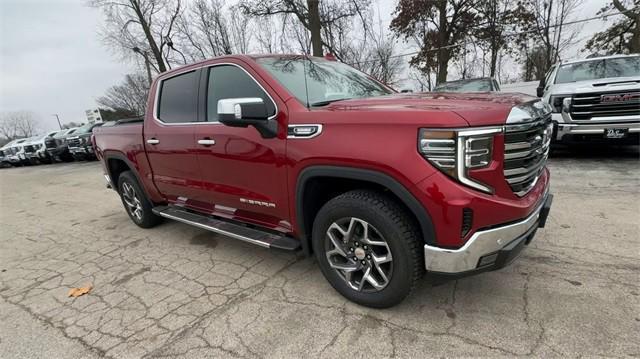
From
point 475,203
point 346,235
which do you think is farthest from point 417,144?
point 346,235

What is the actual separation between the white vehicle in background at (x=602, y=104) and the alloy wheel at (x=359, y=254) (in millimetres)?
5178

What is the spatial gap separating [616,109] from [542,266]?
4.69 metres

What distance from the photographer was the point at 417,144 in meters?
1.97

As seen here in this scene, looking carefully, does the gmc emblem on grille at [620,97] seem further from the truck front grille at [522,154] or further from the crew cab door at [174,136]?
the crew cab door at [174,136]

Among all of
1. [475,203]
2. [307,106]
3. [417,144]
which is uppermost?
[307,106]

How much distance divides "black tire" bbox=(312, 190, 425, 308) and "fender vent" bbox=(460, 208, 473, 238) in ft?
0.96

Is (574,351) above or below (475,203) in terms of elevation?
below

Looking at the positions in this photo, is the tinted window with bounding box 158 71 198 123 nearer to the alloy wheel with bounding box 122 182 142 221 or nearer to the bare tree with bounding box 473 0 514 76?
the alloy wheel with bounding box 122 182 142 221

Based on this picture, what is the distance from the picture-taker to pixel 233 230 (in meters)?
3.19

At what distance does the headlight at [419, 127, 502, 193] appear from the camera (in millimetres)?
1891

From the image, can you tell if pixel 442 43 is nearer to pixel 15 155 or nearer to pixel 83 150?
pixel 83 150

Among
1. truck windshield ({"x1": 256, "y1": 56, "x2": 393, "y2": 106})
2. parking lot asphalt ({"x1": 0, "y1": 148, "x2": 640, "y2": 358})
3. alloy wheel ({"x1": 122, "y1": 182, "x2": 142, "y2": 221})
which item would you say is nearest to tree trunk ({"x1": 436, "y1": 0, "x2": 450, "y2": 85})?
parking lot asphalt ({"x1": 0, "y1": 148, "x2": 640, "y2": 358})

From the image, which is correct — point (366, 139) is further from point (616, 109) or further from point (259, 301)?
point (616, 109)

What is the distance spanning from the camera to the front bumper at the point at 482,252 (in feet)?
6.42
